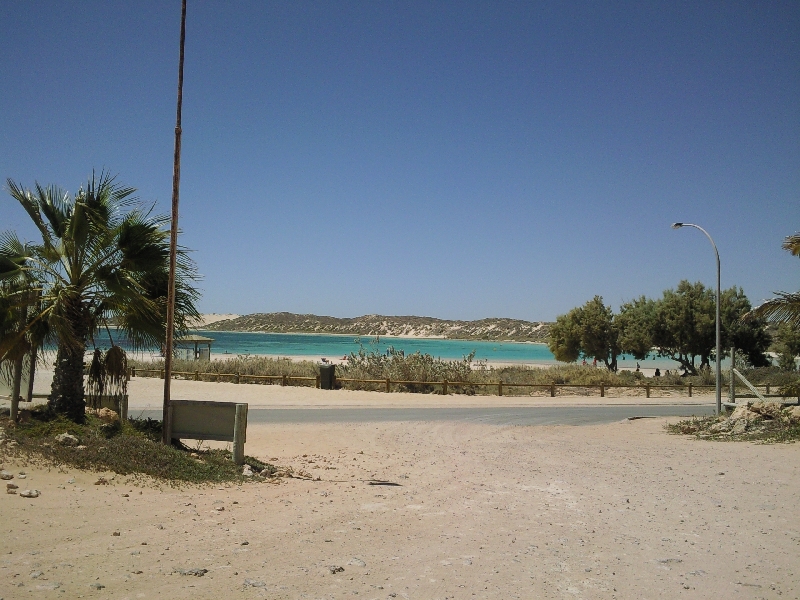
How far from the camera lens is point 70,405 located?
10.4 meters

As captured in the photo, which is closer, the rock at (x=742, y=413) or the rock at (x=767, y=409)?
the rock at (x=742, y=413)

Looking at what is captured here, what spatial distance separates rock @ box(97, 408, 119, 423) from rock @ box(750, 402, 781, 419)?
16.4 metres

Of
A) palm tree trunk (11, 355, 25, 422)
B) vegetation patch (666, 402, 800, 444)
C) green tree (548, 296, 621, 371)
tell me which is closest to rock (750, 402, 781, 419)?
vegetation patch (666, 402, 800, 444)

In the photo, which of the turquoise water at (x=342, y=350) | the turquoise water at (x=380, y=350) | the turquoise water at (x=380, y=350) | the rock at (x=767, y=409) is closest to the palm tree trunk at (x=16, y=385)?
the rock at (x=767, y=409)

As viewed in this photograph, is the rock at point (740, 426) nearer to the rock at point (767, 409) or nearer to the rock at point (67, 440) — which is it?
the rock at point (767, 409)

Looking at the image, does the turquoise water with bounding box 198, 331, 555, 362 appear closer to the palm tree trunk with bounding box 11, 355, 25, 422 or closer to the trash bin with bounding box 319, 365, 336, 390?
the trash bin with bounding box 319, 365, 336, 390

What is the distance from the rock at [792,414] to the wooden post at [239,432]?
14.4 m

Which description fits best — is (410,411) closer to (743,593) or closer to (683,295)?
(743,593)

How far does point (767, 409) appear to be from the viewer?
18.6 m

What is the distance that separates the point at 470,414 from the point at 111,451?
16595 millimetres

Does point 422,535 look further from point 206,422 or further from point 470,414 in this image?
point 470,414

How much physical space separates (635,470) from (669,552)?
5642 mm

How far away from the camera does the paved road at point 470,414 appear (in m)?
21.5

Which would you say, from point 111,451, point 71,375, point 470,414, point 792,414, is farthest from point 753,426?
point 71,375
